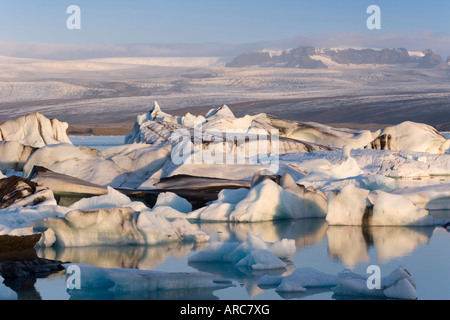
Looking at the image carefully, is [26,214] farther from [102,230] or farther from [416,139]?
[416,139]

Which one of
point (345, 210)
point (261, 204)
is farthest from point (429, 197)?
point (261, 204)

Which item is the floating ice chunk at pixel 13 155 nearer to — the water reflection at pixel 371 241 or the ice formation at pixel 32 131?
the ice formation at pixel 32 131

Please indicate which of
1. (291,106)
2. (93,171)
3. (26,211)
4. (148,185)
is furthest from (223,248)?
(291,106)

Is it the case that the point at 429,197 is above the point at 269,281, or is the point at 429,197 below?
below

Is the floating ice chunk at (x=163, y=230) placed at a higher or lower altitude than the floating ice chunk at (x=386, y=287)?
lower

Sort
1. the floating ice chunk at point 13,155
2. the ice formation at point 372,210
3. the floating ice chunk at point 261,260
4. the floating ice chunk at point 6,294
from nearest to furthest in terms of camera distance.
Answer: the floating ice chunk at point 6,294
the floating ice chunk at point 261,260
the ice formation at point 372,210
the floating ice chunk at point 13,155

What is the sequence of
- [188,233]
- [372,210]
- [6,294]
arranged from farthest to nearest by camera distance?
[372,210], [188,233], [6,294]

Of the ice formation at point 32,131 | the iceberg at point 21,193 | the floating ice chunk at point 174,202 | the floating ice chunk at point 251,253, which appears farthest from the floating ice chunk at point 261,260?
the ice formation at point 32,131
